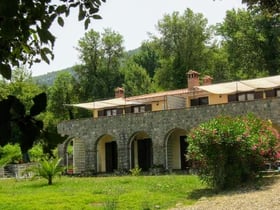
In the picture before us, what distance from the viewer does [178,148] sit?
2795 cm

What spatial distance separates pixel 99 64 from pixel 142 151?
23939 mm

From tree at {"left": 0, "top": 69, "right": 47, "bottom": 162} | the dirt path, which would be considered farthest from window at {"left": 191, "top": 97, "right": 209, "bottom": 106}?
tree at {"left": 0, "top": 69, "right": 47, "bottom": 162}

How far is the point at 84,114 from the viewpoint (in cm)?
4894

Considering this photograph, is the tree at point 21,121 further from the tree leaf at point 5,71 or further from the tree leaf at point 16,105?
the tree leaf at point 5,71

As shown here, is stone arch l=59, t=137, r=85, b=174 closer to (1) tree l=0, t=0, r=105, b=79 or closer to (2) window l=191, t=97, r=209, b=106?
(2) window l=191, t=97, r=209, b=106

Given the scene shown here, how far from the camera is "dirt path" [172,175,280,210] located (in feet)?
39.8

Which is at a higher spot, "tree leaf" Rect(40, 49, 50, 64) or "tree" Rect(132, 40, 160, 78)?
"tree" Rect(132, 40, 160, 78)

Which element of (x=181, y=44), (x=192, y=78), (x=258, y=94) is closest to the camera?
(x=258, y=94)

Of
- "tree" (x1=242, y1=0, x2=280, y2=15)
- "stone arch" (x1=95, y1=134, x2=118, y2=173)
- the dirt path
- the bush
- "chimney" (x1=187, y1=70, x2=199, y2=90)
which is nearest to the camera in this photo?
"tree" (x1=242, y1=0, x2=280, y2=15)

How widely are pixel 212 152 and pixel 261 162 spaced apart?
5.34 feet

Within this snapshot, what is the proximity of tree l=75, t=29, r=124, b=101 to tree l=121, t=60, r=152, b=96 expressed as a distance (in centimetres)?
106

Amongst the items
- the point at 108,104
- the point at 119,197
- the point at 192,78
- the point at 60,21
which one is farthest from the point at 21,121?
the point at 192,78

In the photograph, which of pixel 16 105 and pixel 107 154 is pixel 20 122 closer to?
pixel 16 105

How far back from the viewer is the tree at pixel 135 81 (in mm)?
51625
